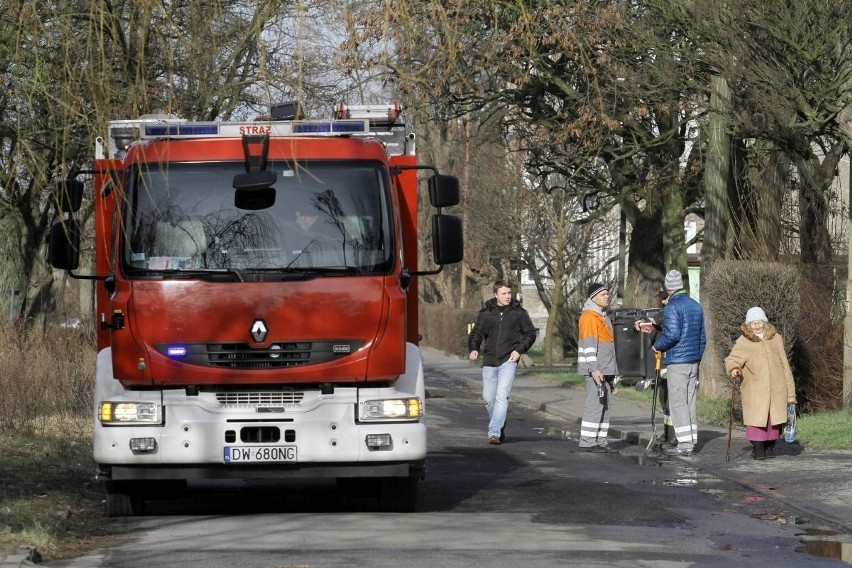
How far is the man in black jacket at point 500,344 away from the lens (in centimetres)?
1778

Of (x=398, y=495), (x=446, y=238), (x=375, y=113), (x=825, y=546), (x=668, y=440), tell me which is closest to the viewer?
(x=825, y=546)

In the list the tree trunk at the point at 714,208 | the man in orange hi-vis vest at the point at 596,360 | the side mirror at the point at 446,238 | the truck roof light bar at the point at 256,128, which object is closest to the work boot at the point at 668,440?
the man in orange hi-vis vest at the point at 596,360

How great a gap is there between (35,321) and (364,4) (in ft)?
66.5

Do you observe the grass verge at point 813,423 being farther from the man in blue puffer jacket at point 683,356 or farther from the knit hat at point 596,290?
the knit hat at point 596,290

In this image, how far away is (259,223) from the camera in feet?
34.9

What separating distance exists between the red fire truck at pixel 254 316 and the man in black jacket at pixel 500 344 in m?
6.99

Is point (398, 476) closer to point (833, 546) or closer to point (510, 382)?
point (833, 546)

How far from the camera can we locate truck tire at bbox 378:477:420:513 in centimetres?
1120

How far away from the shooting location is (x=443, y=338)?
52.7 m

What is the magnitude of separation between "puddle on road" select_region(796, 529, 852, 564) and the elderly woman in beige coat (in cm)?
493

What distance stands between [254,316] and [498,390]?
7733mm

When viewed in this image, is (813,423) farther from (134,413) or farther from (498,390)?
(134,413)

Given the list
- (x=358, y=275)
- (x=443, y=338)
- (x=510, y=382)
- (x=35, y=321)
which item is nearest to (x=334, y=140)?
(x=358, y=275)

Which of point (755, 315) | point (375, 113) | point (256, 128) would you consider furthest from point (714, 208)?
point (256, 128)
